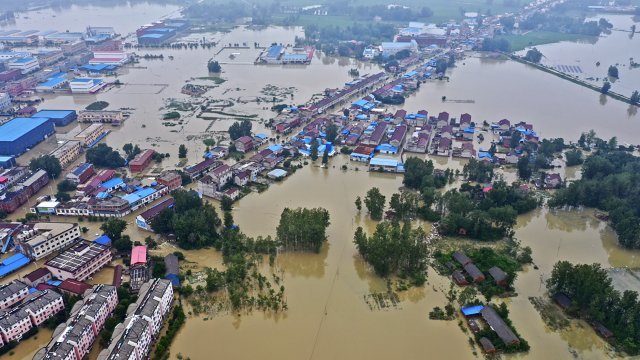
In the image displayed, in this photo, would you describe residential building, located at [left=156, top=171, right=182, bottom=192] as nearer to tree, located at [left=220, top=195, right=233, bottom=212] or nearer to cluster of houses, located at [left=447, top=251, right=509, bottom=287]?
tree, located at [left=220, top=195, right=233, bottom=212]

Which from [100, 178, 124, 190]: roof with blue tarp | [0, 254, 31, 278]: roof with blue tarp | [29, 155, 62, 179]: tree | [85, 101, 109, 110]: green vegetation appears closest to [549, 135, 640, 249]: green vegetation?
[100, 178, 124, 190]: roof with blue tarp

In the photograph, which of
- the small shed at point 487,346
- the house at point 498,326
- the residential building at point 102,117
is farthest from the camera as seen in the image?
the residential building at point 102,117

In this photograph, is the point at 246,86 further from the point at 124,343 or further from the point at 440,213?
the point at 124,343

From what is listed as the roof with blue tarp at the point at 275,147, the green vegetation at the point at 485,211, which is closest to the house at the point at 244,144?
the roof with blue tarp at the point at 275,147

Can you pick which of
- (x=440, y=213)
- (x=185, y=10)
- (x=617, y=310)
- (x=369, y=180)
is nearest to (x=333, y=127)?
(x=369, y=180)

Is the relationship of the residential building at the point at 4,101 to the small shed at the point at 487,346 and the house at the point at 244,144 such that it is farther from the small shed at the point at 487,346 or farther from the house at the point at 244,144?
the small shed at the point at 487,346

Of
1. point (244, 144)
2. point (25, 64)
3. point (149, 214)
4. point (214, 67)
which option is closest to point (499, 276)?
point (149, 214)
